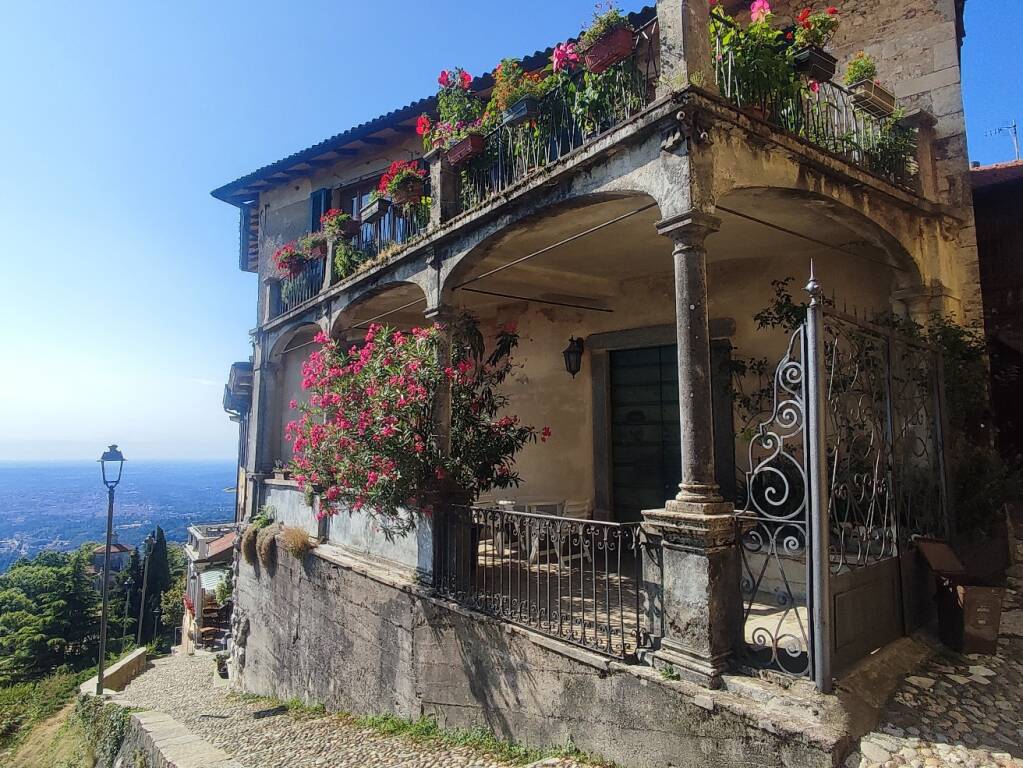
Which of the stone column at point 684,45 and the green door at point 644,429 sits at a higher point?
the stone column at point 684,45

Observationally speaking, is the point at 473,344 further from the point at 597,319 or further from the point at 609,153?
the point at 609,153

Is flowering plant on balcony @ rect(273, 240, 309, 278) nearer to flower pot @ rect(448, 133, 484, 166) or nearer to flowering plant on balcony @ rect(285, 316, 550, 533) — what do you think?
flowering plant on balcony @ rect(285, 316, 550, 533)

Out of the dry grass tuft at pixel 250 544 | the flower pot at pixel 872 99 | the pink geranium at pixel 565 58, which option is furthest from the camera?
the dry grass tuft at pixel 250 544

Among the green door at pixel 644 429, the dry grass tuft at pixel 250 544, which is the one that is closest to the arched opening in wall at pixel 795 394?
the green door at pixel 644 429

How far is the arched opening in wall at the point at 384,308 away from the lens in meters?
8.27

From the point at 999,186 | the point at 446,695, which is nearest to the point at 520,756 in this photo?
the point at 446,695

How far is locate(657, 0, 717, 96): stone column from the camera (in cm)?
413

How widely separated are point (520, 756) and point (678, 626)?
1847 mm

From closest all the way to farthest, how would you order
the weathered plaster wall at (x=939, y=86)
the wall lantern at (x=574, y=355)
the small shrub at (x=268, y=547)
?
the weathered plaster wall at (x=939, y=86)
the wall lantern at (x=574, y=355)
the small shrub at (x=268, y=547)

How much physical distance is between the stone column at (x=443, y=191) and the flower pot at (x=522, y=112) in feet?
3.87

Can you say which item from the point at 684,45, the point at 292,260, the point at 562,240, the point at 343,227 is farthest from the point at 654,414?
the point at 292,260

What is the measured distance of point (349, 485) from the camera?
6.61 meters

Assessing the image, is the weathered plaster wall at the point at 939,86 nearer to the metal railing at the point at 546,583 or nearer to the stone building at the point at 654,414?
the stone building at the point at 654,414

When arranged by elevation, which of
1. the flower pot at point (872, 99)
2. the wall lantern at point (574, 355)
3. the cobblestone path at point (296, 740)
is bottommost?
the cobblestone path at point (296, 740)
